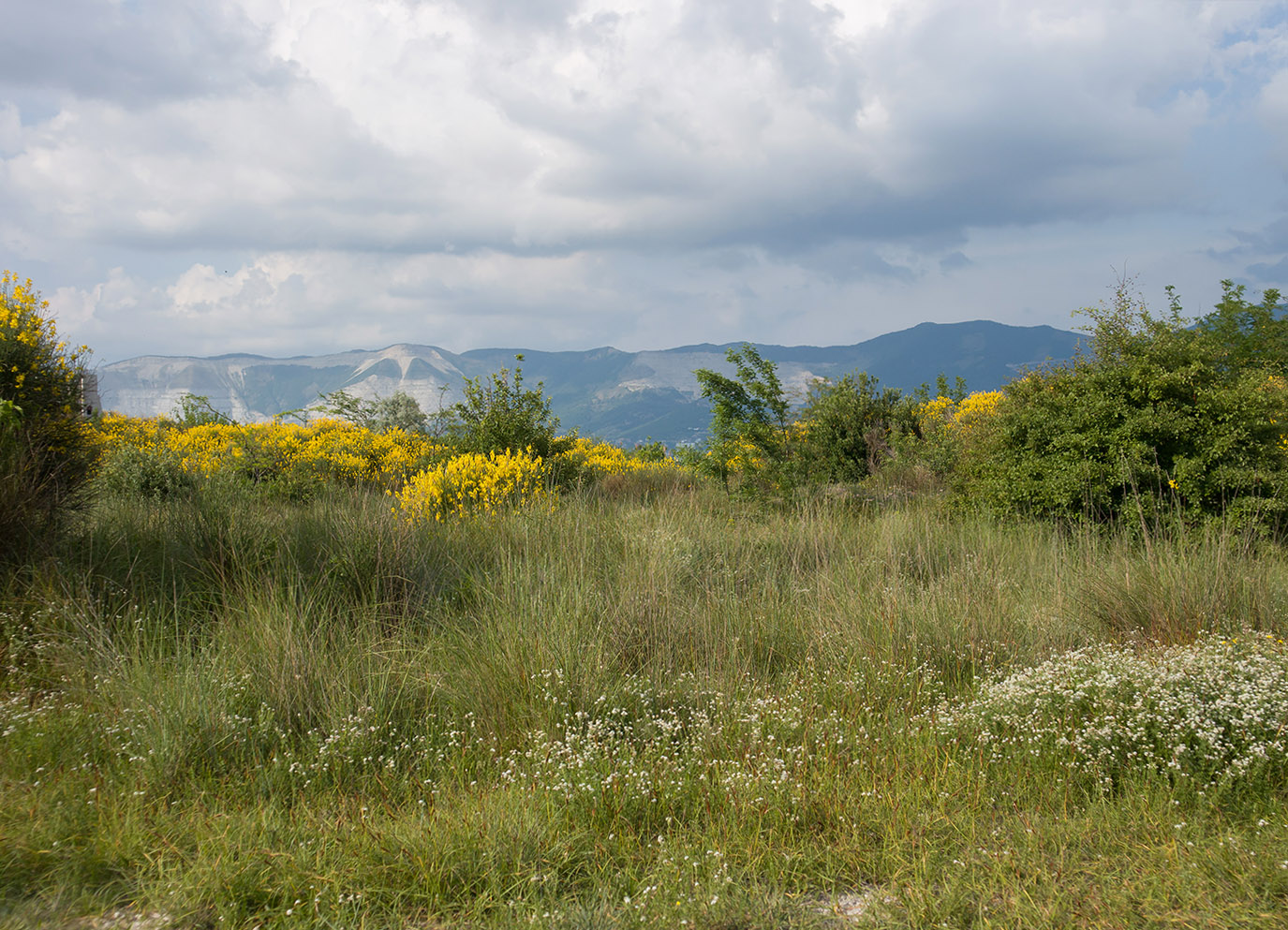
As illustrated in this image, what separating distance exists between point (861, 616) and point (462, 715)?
9.37 feet

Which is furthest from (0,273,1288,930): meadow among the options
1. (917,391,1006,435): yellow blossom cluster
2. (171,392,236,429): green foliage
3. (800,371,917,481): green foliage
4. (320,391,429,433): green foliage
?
(320,391,429,433): green foliage

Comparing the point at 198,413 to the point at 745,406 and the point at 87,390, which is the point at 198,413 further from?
the point at 745,406

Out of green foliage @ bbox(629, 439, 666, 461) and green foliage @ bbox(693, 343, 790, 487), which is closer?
green foliage @ bbox(693, 343, 790, 487)

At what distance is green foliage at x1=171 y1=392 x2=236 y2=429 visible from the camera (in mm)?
17516

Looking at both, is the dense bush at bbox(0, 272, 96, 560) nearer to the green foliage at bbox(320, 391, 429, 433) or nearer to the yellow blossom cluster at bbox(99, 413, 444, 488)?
the yellow blossom cluster at bbox(99, 413, 444, 488)

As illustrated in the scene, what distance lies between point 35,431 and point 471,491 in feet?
13.5

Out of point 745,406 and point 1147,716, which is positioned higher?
point 745,406

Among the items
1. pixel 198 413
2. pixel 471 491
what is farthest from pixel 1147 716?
pixel 198 413

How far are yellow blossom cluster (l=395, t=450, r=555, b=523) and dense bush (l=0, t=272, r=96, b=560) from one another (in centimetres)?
286

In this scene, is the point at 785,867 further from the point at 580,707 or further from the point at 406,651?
the point at 406,651

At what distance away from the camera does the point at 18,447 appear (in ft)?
18.0

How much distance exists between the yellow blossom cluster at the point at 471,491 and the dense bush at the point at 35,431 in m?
2.86

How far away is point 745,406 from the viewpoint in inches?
466

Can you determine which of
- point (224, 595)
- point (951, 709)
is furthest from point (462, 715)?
point (951, 709)
